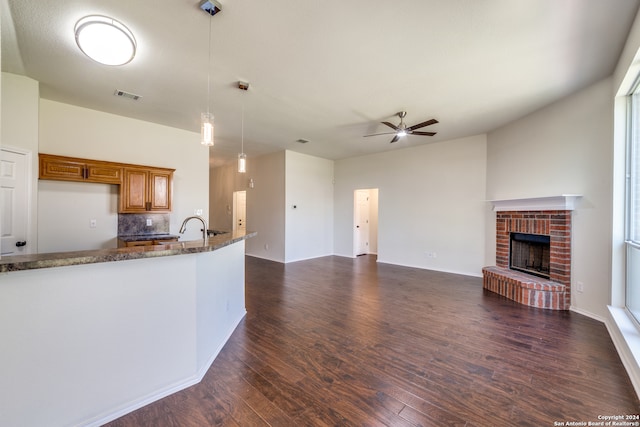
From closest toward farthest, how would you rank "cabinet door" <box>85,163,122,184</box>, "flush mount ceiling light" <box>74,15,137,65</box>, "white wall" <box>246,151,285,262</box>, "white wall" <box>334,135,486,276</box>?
"flush mount ceiling light" <box>74,15,137,65</box>, "cabinet door" <box>85,163,122,184</box>, "white wall" <box>334,135,486,276</box>, "white wall" <box>246,151,285,262</box>

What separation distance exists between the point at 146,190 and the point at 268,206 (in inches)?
123

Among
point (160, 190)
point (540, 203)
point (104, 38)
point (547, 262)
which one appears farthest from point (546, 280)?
point (160, 190)

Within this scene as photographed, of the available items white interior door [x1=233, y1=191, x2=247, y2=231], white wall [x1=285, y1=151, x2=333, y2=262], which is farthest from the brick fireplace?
white interior door [x1=233, y1=191, x2=247, y2=231]

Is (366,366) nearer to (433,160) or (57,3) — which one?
(57,3)

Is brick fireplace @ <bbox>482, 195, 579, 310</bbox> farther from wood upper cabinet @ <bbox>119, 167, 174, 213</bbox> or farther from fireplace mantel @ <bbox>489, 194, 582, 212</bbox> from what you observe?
wood upper cabinet @ <bbox>119, 167, 174, 213</bbox>

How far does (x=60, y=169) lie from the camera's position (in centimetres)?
364

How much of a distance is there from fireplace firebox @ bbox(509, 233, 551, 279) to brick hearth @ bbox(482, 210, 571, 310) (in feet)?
0.62

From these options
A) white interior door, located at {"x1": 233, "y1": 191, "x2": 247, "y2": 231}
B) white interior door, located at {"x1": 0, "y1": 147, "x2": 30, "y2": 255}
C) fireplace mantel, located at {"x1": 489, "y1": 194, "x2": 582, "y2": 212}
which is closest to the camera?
A: white interior door, located at {"x1": 0, "y1": 147, "x2": 30, "y2": 255}

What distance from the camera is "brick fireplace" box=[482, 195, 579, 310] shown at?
3.61m

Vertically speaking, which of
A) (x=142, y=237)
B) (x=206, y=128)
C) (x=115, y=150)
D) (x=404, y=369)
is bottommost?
(x=404, y=369)

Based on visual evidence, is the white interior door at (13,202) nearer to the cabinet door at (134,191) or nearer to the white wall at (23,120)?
the white wall at (23,120)

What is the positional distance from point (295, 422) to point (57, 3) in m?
3.57

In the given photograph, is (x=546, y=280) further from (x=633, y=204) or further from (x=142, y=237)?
(x=142, y=237)

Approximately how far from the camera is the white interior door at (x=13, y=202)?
9.49 feet
